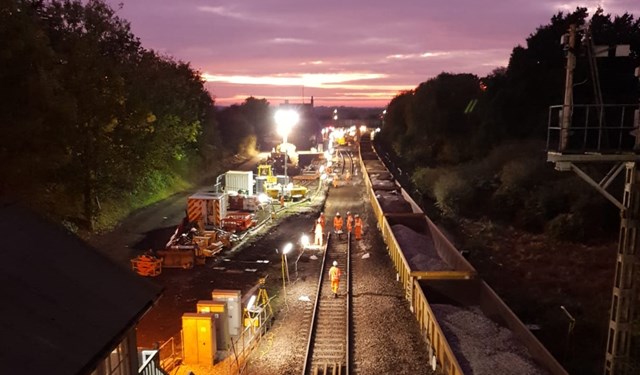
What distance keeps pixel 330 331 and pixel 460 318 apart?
3.56m

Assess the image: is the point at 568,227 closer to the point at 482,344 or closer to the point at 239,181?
the point at 482,344

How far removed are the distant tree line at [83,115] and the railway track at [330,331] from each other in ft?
34.7

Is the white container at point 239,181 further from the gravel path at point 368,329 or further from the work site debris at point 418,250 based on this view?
the work site debris at point 418,250

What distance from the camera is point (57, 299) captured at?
22.7ft

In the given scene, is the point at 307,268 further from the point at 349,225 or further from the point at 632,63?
the point at 632,63

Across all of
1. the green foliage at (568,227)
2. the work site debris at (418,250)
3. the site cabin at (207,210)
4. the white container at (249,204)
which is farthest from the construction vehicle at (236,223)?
the green foliage at (568,227)

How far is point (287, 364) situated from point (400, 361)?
9.10 feet

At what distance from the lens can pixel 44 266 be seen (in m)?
7.52

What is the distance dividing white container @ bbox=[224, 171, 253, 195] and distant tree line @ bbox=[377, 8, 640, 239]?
43.3ft

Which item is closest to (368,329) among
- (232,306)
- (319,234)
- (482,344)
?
(482,344)

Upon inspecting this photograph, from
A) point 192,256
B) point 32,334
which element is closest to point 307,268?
point 192,256

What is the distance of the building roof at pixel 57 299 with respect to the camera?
5.83 metres

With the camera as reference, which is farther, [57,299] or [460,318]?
[460,318]

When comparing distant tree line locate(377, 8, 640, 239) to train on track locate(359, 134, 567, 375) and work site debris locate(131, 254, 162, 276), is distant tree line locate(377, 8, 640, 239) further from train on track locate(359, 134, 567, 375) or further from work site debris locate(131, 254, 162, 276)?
work site debris locate(131, 254, 162, 276)
